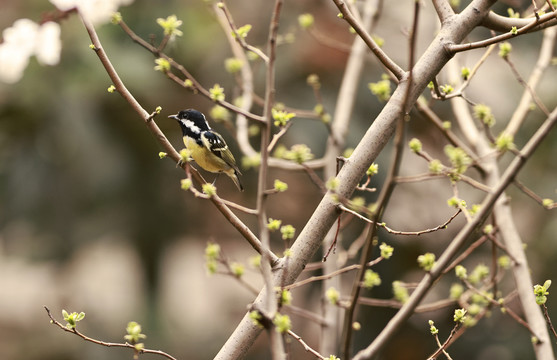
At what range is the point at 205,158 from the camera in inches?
104

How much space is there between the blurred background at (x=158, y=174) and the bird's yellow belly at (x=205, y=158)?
3608 mm

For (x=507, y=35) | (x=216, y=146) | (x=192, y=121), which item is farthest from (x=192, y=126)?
(x=507, y=35)

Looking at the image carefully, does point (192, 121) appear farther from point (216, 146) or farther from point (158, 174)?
point (158, 174)

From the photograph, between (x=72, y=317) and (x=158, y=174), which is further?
(x=158, y=174)

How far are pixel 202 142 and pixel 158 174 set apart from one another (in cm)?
492

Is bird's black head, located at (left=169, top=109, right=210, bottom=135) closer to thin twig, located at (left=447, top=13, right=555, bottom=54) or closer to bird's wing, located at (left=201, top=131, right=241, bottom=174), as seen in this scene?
bird's wing, located at (left=201, top=131, right=241, bottom=174)

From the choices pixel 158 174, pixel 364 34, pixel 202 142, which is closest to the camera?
pixel 364 34

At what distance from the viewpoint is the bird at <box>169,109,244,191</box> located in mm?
2574

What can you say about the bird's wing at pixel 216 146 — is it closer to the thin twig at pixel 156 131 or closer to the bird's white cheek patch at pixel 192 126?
the bird's white cheek patch at pixel 192 126

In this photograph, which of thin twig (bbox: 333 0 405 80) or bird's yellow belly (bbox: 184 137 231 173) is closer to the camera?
thin twig (bbox: 333 0 405 80)

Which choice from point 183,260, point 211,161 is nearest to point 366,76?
point 183,260

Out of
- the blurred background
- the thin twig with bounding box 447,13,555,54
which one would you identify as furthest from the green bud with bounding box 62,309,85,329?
the blurred background

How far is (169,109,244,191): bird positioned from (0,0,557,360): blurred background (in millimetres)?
3615

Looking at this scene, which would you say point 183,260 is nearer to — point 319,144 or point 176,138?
point 176,138
